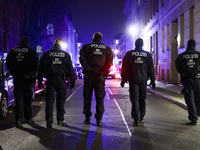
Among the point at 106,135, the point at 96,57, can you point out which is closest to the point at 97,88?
the point at 96,57

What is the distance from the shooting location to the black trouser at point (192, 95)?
6383 mm

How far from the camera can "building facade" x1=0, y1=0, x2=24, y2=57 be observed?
31.6 m

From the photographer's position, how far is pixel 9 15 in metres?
34.5

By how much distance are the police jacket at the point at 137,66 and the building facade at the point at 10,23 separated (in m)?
26.4

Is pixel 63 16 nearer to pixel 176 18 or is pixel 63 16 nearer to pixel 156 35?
pixel 156 35

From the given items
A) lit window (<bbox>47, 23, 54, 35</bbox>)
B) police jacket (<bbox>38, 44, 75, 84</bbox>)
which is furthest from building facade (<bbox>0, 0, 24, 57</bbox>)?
police jacket (<bbox>38, 44, 75, 84</bbox>)

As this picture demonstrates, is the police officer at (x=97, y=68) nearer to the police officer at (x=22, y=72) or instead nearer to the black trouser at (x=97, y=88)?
the black trouser at (x=97, y=88)

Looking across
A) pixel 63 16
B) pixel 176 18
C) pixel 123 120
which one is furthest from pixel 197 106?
pixel 63 16

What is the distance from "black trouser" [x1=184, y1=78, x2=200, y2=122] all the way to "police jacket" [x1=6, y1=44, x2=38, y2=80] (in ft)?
12.2

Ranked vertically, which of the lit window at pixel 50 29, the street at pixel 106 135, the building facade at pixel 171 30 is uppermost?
the lit window at pixel 50 29

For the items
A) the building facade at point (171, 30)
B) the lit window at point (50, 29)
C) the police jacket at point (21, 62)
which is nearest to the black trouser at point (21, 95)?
the police jacket at point (21, 62)

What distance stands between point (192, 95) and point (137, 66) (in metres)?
1.53

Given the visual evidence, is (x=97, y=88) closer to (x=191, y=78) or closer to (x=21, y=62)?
(x=21, y=62)

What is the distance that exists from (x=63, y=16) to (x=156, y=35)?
1324 inches
